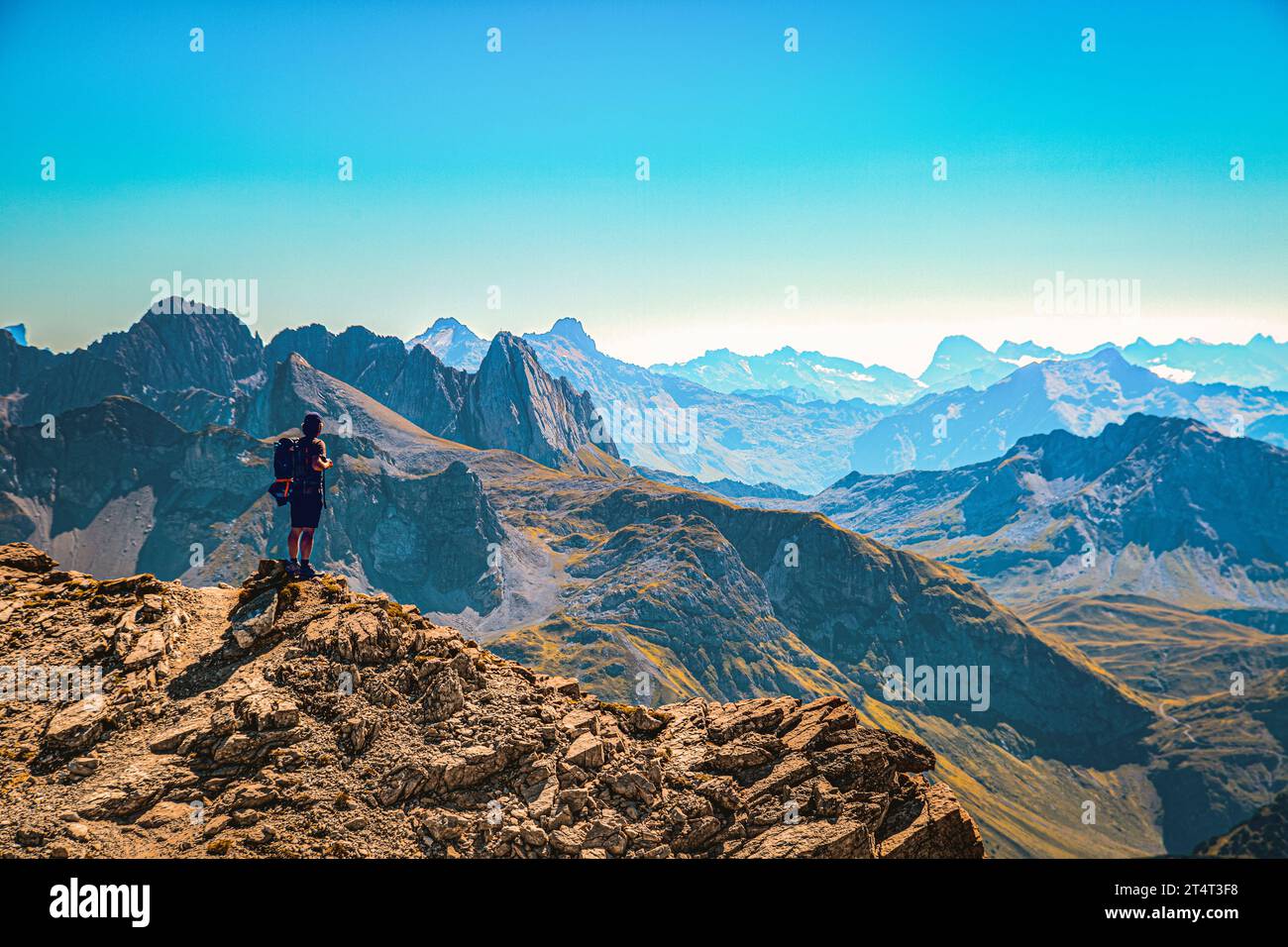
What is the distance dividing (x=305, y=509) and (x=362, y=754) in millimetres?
9368

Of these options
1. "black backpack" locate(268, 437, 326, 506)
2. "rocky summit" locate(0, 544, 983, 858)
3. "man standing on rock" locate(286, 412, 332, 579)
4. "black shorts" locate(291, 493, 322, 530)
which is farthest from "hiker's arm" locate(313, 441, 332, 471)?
"rocky summit" locate(0, 544, 983, 858)

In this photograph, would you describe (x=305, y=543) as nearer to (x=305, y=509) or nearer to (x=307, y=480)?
(x=305, y=509)

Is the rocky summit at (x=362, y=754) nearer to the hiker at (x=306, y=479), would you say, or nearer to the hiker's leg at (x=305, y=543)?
the hiker's leg at (x=305, y=543)

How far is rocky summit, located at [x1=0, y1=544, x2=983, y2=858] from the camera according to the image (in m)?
23.0

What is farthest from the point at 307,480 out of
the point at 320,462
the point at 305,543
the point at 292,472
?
the point at 305,543

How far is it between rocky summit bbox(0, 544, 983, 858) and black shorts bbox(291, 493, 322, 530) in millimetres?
2463

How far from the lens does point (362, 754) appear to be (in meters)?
25.6

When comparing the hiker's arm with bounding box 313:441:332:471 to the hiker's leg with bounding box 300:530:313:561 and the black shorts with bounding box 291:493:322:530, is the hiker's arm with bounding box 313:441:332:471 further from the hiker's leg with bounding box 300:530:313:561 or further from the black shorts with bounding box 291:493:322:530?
the hiker's leg with bounding box 300:530:313:561

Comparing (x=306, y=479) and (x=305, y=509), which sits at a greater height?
(x=306, y=479)

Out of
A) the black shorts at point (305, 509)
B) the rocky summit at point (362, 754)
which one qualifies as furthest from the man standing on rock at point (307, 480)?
the rocky summit at point (362, 754)
